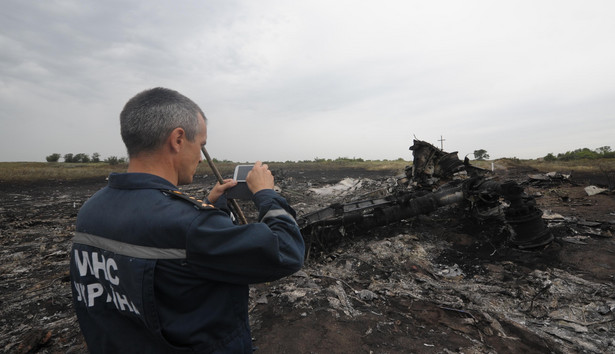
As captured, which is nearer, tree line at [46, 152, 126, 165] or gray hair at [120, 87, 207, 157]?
gray hair at [120, 87, 207, 157]

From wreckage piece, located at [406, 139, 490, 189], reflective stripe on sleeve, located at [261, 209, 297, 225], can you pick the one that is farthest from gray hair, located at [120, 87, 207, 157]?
wreckage piece, located at [406, 139, 490, 189]

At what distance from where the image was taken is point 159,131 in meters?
1.21

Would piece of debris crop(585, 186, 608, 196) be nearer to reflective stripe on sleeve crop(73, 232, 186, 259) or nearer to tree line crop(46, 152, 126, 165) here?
reflective stripe on sleeve crop(73, 232, 186, 259)

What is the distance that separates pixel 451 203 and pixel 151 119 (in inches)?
279

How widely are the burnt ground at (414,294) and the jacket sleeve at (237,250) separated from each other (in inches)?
97.9

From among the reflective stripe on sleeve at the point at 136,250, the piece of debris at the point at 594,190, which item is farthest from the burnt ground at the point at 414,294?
the piece of debris at the point at 594,190

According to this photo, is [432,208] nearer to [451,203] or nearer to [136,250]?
[451,203]

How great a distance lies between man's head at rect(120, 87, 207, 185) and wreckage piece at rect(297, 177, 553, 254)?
4.44m

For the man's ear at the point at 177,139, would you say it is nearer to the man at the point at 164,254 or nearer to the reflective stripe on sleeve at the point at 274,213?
the man at the point at 164,254

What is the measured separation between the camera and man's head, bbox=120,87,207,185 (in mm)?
1208

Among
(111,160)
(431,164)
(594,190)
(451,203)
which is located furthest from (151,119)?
(111,160)

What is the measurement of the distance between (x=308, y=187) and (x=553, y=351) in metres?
12.6

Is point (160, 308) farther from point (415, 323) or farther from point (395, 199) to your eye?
point (395, 199)

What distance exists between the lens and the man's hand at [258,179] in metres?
1.43
